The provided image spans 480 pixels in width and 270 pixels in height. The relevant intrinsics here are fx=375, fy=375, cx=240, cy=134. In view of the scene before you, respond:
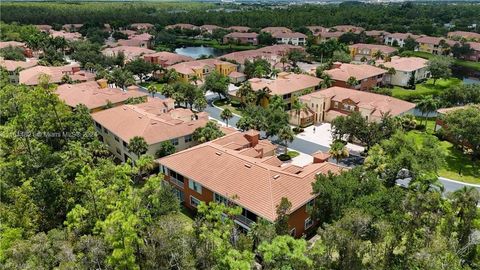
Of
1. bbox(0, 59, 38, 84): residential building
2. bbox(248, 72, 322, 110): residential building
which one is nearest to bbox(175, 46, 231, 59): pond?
bbox(0, 59, 38, 84): residential building

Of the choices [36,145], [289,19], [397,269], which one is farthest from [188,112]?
[289,19]

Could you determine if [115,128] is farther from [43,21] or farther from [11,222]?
[43,21]

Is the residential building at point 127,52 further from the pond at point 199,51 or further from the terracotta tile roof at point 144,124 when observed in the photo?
the terracotta tile roof at point 144,124

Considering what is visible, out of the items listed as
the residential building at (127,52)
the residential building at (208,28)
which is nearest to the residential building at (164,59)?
the residential building at (127,52)

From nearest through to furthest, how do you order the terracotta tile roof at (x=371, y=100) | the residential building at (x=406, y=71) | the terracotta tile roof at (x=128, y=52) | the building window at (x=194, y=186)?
the building window at (x=194, y=186) < the terracotta tile roof at (x=371, y=100) < the residential building at (x=406, y=71) < the terracotta tile roof at (x=128, y=52)

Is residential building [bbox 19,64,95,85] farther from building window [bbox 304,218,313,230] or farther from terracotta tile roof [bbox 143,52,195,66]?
building window [bbox 304,218,313,230]

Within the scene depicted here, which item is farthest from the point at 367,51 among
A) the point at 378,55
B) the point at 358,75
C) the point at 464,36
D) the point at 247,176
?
the point at 247,176

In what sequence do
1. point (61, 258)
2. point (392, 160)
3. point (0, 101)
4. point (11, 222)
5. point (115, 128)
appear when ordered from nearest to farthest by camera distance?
point (61, 258), point (11, 222), point (392, 160), point (115, 128), point (0, 101)
